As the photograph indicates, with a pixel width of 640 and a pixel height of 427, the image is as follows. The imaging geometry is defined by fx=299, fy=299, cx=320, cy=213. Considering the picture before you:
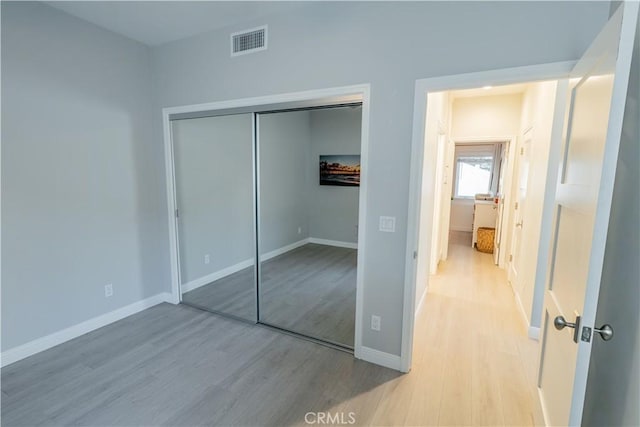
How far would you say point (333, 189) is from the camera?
368 cm

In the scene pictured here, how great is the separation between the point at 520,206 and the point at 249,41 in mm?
3706

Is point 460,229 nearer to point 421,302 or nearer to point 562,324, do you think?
point 421,302

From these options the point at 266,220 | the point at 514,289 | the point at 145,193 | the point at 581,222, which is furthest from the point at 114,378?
the point at 514,289

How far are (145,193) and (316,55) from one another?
229 centimetres

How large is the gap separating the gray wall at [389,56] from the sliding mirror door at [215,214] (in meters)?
0.86

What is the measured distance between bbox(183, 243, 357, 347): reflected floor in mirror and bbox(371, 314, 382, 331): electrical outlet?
0.38 meters

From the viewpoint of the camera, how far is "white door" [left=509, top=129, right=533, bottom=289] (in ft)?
11.9

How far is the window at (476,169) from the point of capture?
746cm

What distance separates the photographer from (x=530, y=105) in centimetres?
368

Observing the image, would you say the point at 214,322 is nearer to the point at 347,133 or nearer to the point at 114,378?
the point at 114,378

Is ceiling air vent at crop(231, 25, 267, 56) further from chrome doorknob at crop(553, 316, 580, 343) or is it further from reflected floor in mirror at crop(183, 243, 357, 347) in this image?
chrome doorknob at crop(553, 316, 580, 343)

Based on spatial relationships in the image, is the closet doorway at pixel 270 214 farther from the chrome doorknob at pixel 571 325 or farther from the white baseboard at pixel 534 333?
the chrome doorknob at pixel 571 325

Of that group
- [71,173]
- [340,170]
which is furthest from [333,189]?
[71,173]

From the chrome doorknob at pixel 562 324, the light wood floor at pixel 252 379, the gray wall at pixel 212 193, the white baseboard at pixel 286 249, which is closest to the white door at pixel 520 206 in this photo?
the light wood floor at pixel 252 379
